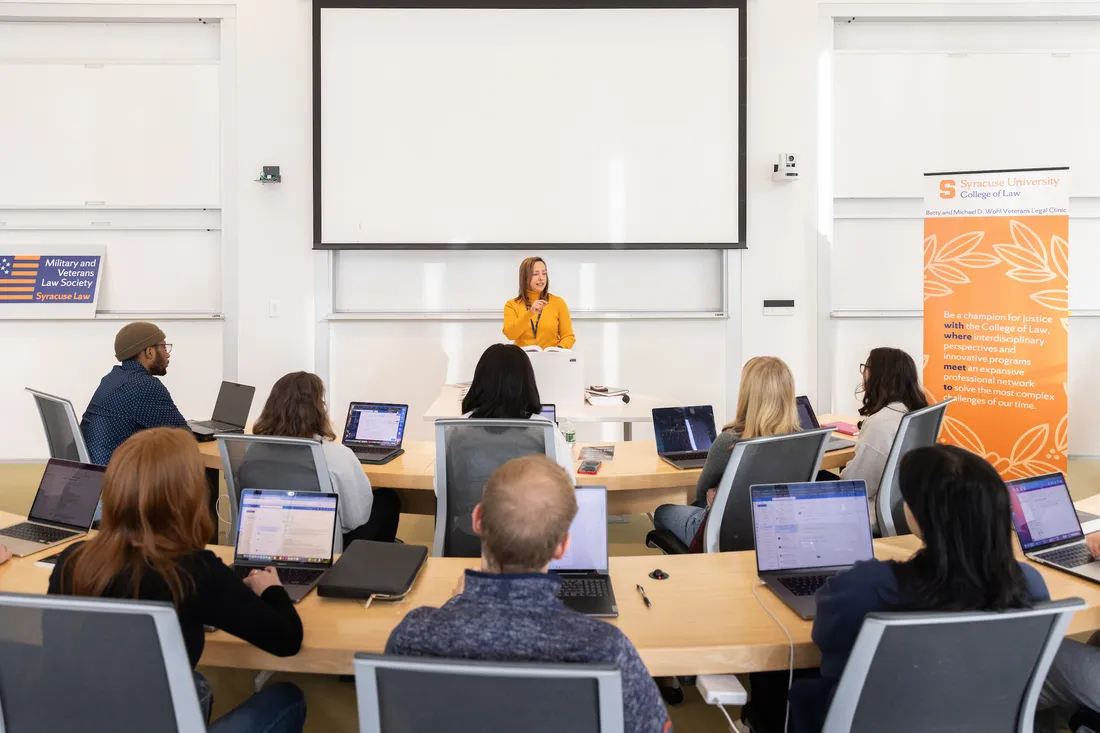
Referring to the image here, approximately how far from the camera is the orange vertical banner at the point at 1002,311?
14.0 feet

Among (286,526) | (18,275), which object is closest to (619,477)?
(286,526)

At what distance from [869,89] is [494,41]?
304 cm

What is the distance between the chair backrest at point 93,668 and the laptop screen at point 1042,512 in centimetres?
211

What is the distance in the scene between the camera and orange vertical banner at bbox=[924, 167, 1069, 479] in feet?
14.0

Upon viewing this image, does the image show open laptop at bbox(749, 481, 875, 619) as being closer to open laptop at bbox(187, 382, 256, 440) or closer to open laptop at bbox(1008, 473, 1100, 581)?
open laptop at bbox(1008, 473, 1100, 581)

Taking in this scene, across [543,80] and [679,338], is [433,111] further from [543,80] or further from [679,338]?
[679,338]

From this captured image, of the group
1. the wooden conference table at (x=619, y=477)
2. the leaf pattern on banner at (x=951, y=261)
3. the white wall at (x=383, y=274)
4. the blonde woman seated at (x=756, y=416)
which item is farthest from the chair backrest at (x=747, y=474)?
the white wall at (x=383, y=274)

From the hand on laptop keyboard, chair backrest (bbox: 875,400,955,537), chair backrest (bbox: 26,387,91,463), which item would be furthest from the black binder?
chair backrest (bbox: 875,400,955,537)

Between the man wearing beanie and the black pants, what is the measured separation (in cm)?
93

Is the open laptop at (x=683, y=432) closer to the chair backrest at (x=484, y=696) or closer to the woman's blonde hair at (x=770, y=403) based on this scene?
the woman's blonde hair at (x=770, y=403)

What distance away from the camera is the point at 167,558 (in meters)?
1.39

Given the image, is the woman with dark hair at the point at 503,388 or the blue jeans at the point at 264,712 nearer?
the blue jeans at the point at 264,712

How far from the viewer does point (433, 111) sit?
5539mm

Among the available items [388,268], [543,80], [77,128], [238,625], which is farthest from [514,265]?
[238,625]
